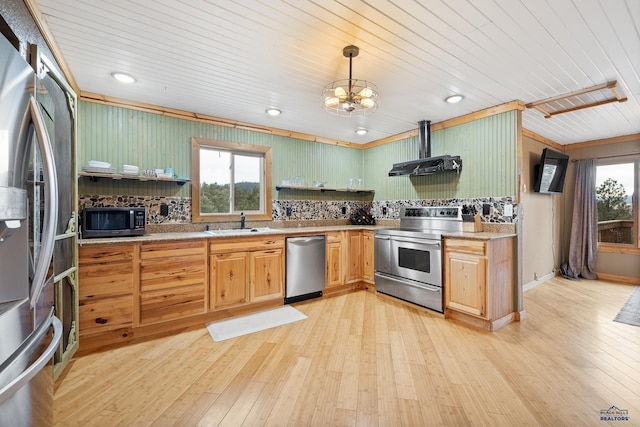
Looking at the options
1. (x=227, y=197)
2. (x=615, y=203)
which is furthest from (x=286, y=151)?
(x=615, y=203)

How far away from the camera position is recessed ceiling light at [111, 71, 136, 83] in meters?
2.65

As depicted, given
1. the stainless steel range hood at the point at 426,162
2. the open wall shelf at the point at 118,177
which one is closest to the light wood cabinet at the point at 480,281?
the stainless steel range hood at the point at 426,162

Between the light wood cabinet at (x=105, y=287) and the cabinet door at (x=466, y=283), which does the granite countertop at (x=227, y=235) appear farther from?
the cabinet door at (x=466, y=283)

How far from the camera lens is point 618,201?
16.2 feet

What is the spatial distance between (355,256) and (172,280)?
2.54 metres

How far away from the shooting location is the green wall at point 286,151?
315cm

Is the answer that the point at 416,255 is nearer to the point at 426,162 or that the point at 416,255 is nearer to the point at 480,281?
the point at 480,281

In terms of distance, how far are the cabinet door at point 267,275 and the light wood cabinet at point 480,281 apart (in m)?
2.00

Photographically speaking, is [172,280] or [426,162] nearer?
[172,280]

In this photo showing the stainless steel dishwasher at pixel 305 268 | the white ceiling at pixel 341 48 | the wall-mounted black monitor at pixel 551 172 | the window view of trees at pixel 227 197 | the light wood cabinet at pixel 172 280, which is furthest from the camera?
the wall-mounted black monitor at pixel 551 172

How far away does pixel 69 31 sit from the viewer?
204cm

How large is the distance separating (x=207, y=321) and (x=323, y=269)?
5.26ft

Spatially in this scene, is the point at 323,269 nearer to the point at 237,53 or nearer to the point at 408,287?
the point at 408,287

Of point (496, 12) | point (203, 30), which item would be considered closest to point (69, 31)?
point (203, 30)
